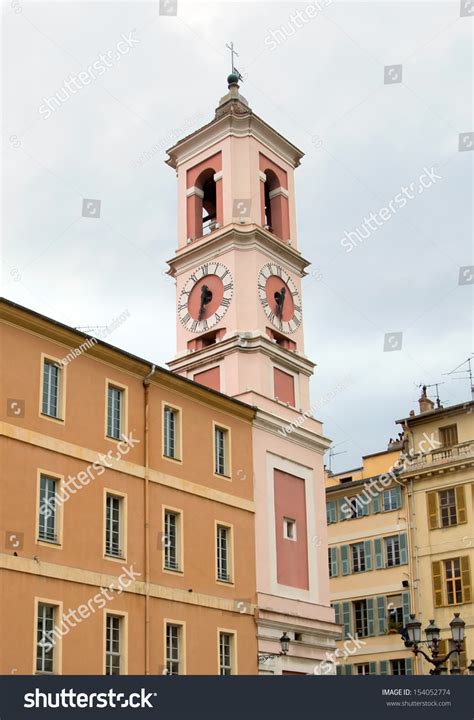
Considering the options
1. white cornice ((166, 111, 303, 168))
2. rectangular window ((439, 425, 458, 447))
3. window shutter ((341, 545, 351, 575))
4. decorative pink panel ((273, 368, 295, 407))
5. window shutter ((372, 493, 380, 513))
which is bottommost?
window shutter ((341, 545, 351, 575))

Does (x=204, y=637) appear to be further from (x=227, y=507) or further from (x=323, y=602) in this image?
(x=323, y=602)

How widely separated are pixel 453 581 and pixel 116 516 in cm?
2104

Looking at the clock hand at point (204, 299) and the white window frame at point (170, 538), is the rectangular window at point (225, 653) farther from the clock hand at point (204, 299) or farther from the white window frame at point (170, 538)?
the clock hand at point (204, 299)

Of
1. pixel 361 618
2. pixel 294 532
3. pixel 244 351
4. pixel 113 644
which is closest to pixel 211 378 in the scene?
pixel 244 351

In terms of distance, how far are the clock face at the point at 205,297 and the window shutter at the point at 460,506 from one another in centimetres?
1479

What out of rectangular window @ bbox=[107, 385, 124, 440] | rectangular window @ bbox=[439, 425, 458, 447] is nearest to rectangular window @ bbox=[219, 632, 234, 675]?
rectangular window @ bbox=[107, 385, 124, 440]

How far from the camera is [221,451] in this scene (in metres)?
36.4

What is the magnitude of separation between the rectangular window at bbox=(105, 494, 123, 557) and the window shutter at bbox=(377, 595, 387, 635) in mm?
21832

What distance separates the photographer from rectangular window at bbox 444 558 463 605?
4716 centimetres

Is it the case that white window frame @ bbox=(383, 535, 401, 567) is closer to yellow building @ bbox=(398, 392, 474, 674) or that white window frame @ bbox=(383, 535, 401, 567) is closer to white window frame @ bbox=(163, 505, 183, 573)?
yellow building @ bbox=(398, 392, 474, 674)

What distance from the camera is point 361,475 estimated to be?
5434 cm

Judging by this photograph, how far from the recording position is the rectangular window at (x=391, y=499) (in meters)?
50.8

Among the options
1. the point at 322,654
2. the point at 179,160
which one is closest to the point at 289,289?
the point at 179,160

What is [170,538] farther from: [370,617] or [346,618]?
[346,618]
